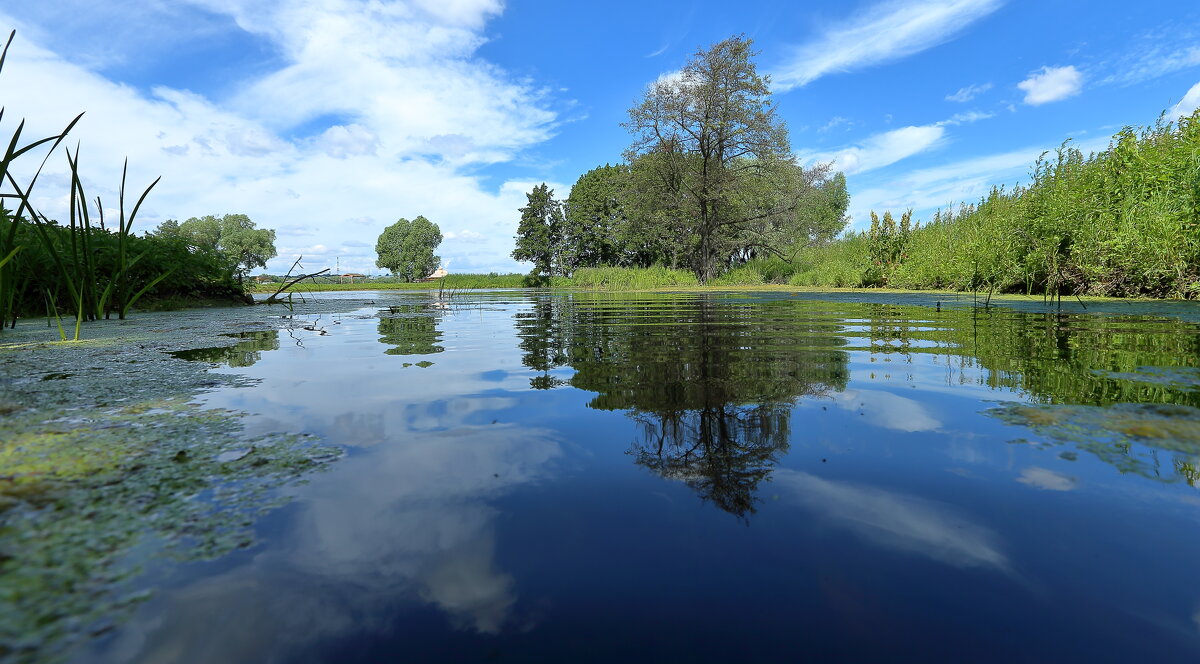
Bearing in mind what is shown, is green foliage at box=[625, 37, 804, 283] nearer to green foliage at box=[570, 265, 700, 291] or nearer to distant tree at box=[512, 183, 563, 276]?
green foliage at box=[570, 265, 700, 291]

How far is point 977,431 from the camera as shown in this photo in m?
2.37

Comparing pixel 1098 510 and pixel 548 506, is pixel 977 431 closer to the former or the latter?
pixel 1098 510

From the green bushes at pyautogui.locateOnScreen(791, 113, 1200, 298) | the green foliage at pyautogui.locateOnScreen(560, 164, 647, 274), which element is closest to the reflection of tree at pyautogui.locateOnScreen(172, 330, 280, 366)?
the green bushes at pyautogui.locateOnScreen(791, 113, 1200, 298)

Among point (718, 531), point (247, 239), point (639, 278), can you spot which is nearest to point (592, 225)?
point (639, 278)

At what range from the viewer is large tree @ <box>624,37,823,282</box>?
1112 inches

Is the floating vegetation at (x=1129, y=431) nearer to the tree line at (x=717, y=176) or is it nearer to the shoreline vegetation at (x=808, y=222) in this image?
the shoreline vegetation at (x=808, y=222)

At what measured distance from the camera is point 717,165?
30.2 m

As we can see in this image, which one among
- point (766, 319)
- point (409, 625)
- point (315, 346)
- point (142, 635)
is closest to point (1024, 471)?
point (409, 625)

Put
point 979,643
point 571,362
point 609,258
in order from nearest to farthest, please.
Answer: point 979,643
point 571,362
point 609,258

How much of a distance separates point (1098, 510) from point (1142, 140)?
12701 mm

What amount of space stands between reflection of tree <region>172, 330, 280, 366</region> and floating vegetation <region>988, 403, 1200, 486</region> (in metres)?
5.28

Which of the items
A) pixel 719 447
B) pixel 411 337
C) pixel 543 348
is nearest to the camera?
pixel 719 447

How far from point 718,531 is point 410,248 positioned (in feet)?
309

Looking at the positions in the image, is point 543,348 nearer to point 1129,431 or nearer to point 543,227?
point 1129,431
